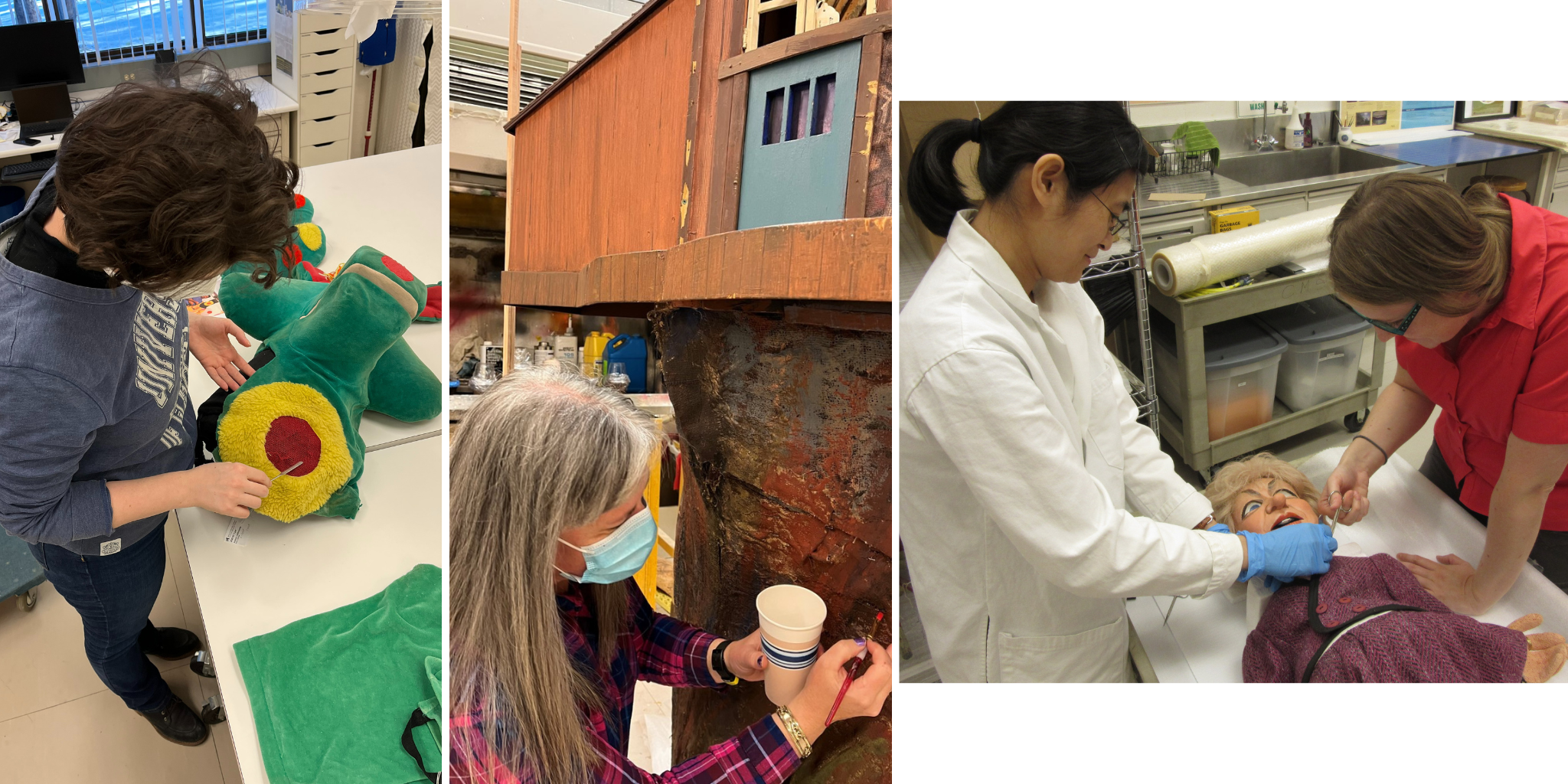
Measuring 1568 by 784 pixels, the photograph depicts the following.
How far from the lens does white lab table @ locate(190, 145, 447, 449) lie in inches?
111

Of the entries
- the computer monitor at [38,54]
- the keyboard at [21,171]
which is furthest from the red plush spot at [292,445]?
the computer monitor at [38,54]

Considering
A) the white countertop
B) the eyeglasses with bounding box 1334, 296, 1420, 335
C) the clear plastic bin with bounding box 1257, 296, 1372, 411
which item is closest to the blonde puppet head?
the clear plastic bin with bounding box 1257, 296, 1372, 411

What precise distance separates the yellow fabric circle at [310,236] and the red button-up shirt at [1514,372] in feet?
9.48

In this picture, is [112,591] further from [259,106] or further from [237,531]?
[259,106]

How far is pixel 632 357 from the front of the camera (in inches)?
45.1

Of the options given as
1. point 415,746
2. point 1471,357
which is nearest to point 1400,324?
point 1471,357

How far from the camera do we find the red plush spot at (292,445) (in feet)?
6.15

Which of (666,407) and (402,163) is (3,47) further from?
(666,407)

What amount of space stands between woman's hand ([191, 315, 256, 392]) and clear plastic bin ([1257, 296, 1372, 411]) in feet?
7.13

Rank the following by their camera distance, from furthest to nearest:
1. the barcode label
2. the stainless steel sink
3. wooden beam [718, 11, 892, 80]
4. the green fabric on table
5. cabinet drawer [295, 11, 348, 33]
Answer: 1. cabinet drawer [295, 11, 348, 33]
2. the barcode label
3. the green fabric on table
4. the stainless steel sink
5. wooden beam [718, 11, 892, 80]

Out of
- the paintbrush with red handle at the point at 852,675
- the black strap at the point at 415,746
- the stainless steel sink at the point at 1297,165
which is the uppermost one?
the stainless steel sink at the point at 1297,165

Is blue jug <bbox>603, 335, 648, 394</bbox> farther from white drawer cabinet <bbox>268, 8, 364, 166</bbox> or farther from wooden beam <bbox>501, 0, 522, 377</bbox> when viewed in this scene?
white drawer cabinet <bbox>268, 8, 364, 166</bbox>

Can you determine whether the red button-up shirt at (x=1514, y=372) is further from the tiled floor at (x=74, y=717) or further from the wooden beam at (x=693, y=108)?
the tiled floor at (x=74, y=717)

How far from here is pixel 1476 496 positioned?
1.16 m
